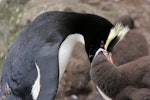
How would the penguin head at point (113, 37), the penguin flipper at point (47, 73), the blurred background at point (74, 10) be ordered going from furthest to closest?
1. the blurred background at point (74, 10)
2. the penguin head at point (113, 37)
3. the penguin flipper at point (47, 73)

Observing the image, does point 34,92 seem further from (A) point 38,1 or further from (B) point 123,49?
(A) point 38,1

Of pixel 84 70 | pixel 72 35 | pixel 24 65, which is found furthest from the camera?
pixel 84 70

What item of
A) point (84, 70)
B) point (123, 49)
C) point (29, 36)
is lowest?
point (84, 70)

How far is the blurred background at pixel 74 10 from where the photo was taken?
3.95m

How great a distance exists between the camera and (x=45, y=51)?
281 centimetres

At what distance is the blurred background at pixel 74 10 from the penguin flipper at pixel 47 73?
3.44 ft

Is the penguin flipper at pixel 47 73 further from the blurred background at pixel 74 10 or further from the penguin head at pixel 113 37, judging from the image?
the blurred background at pixel 74 10

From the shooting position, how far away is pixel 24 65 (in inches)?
112

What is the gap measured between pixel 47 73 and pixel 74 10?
1355 mm

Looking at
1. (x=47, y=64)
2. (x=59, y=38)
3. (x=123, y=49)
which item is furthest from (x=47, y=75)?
(x=123, y=49)

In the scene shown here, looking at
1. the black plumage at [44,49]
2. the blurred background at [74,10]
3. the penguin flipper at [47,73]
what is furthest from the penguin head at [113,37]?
the blurred background at [74,10]

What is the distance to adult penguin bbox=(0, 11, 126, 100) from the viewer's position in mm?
2754

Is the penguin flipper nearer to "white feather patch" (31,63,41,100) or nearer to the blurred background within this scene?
"white feather patch" (31,63,41,100)

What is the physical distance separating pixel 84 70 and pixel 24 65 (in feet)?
3.81
